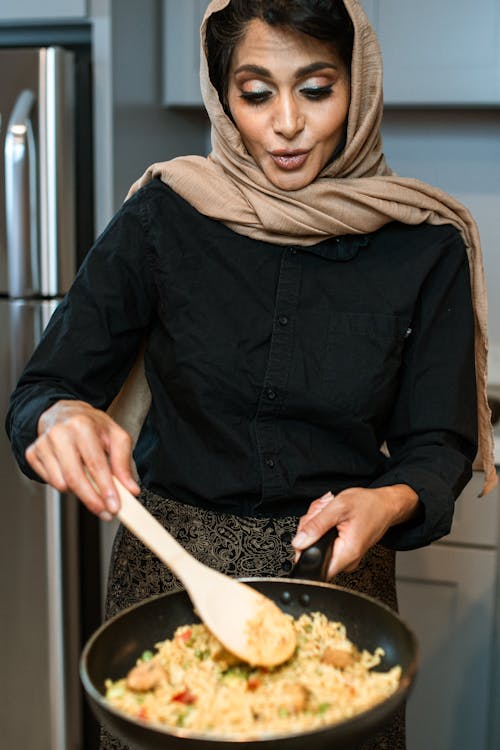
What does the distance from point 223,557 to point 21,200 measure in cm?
100

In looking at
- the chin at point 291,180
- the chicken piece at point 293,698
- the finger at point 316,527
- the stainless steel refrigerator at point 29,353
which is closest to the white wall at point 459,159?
the stainless steel refrigerator at point 29,353

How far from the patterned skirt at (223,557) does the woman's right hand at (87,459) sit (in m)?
0.32

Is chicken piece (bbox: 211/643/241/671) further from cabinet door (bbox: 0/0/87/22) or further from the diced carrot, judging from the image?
cabinet door (bbox: 0/0/87/22)

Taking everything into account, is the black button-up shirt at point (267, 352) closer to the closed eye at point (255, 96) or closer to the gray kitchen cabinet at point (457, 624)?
the closed eye at point (255, 96)

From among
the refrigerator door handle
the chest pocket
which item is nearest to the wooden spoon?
the chest pocket

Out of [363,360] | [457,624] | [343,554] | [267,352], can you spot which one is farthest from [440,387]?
[457,624]

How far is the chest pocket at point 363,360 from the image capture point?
131 cm

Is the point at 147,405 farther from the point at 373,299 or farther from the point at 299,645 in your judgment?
the point at 299,645

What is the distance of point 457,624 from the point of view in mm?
2104

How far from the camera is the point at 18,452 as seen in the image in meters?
1.15

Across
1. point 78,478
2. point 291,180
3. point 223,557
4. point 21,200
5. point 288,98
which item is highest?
point 288,98

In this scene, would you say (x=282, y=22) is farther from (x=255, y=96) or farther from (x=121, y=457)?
(x=121, y=457)

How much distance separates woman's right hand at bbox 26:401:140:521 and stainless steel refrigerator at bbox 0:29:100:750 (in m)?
1.04

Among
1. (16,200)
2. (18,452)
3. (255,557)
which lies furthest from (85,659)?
(16,200)
